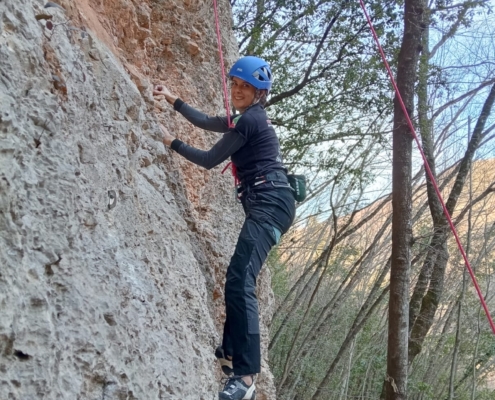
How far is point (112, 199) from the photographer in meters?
2.36

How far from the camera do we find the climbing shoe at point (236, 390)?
2.74 m

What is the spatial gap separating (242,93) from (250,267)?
1124 millimetres

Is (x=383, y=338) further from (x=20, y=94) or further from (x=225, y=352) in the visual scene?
(x=20, y=94)

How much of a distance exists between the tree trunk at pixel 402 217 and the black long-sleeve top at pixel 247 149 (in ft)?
10.2

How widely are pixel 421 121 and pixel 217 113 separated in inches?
147

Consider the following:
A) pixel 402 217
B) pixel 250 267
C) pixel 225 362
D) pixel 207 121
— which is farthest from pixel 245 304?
pixel 402 217

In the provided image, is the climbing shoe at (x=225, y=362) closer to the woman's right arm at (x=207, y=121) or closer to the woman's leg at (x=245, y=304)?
the woman's leg at (x=245, y=304)

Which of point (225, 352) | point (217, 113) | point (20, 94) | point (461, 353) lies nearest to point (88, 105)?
point (20, 94)

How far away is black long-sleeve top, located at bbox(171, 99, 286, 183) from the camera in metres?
3.16

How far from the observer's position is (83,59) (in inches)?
98.1

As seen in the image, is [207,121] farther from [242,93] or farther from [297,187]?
[297,187]

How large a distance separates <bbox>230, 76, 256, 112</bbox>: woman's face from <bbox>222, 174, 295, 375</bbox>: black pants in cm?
58

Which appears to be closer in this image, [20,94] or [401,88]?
[20,94]

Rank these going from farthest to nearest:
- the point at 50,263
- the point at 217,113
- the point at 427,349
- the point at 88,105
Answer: the point at 427,349, the point at 217,113, the point at 88,105, the point at 50,263
